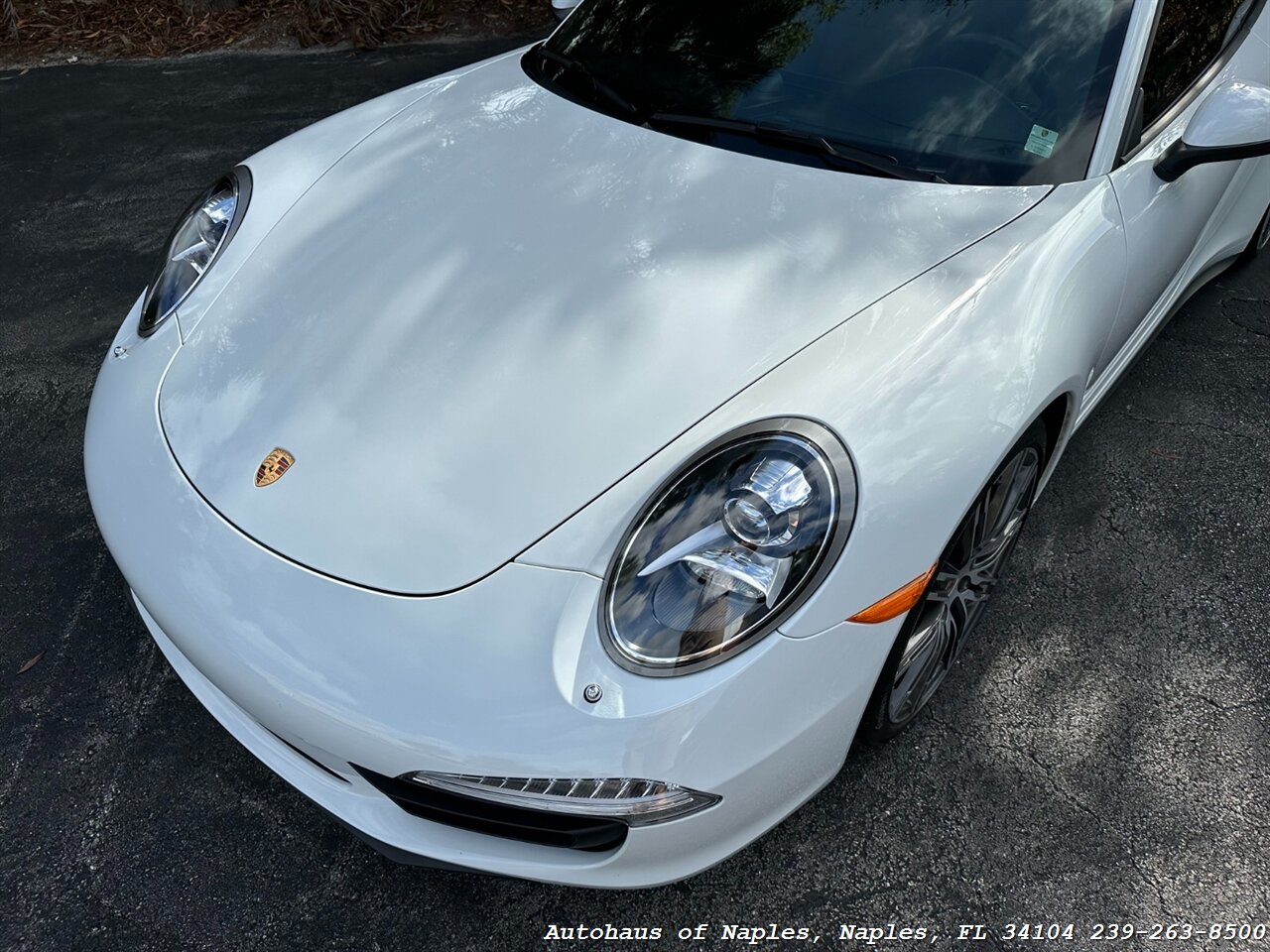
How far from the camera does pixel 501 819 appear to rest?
1465mm

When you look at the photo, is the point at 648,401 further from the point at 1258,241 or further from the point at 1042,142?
the point at 1258,241

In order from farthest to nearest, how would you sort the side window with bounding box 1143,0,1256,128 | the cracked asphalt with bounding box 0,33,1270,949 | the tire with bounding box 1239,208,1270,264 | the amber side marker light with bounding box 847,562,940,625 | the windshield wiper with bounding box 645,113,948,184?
the tire with bounding box 1239,208,1270,264, the side window with bounding box 1143,0,1256,128, the windshield wiper with bounding box 645,113,948,184, the cracked asphalt with bounding box 0,33,1270,949, the amber side marker light with bounding box 847,562,940,625

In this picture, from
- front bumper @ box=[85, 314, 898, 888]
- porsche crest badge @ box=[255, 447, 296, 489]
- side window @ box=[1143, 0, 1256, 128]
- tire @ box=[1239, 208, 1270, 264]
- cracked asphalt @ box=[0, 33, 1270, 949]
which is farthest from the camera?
tire @ box=[1239, 208, 1270, 264]

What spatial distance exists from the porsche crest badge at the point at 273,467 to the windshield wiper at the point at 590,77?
1100 millimetres

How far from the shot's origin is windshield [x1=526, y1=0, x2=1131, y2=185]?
192 centimetres

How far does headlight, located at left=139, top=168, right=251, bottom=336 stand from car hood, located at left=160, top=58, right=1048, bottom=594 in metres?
0.15

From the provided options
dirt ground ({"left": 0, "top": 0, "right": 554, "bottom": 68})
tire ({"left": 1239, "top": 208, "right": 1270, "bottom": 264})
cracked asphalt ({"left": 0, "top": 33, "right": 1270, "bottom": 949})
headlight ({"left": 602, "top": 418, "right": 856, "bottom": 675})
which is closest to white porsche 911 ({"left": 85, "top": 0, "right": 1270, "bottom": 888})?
headlight ({"left": 602, "top": 418, "right": 856, "bottom": 675})

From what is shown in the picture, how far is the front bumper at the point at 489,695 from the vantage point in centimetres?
137

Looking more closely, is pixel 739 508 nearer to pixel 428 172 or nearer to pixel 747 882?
pixel 747 882

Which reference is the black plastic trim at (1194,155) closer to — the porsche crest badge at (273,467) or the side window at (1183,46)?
the side window at (1183,46)

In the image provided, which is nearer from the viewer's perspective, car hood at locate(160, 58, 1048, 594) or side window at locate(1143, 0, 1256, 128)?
car hood at locate(160, 58, 1048, 594)

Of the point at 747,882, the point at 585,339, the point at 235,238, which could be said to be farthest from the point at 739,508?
the point at 235,238

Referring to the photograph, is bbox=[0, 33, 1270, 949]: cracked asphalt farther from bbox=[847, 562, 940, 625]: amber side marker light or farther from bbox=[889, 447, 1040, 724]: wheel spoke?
bbox=[847, 562, 940, 625]: amber side marker light

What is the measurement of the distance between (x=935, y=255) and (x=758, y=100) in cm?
63
